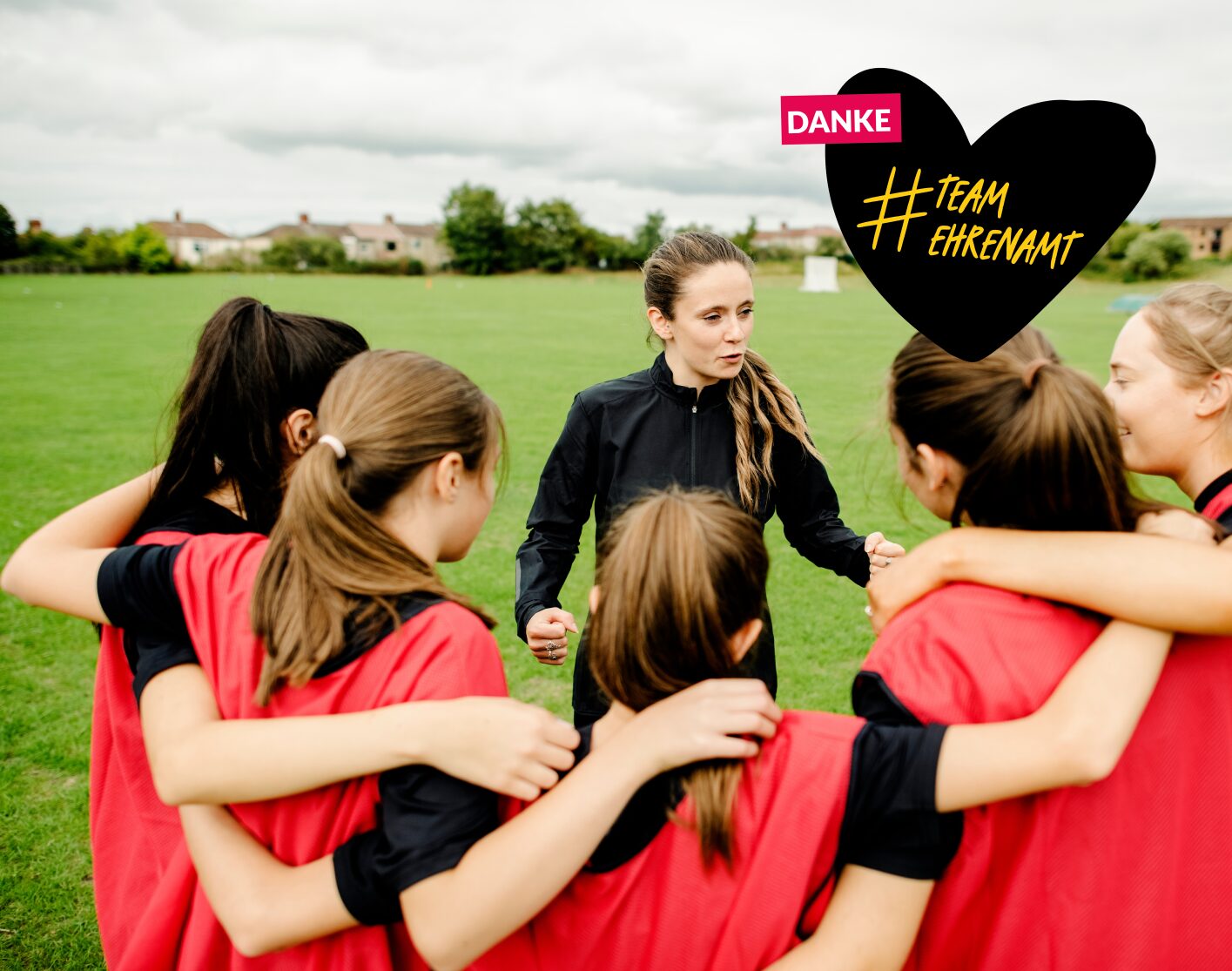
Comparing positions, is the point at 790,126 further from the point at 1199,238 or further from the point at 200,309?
the point at 1199,238

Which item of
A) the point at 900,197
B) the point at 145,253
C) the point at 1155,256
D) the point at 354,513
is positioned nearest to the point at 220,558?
the point at 354,513

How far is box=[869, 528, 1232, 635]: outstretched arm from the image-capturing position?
4.15 feet

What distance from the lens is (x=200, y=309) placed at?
30.4 m

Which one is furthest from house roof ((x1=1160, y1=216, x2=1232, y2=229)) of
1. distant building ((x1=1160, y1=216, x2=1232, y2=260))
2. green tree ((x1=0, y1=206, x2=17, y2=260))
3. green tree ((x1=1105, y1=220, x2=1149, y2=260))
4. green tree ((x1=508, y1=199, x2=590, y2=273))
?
green tree ((x1=0, y1=206, x2=17, y2=260))

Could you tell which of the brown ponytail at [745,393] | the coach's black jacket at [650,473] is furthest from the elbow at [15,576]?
the brown ponytail at [745,393]

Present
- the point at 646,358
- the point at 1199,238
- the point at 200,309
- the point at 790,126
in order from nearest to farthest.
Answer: the point at 790,126
the point at 646,358
the point at 200,309
the point at 1199,238

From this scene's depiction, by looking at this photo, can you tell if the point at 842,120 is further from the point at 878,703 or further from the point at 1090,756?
the point at 1090,756

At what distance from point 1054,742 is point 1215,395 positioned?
42.6 inches

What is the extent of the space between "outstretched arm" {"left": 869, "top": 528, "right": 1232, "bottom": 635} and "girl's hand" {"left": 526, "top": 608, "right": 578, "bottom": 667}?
1.29 meters

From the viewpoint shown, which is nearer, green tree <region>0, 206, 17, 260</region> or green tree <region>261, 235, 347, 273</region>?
green tree <region>0, 206, 17, 260</region>

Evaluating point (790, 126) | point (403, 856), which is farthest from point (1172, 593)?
point (403, 856)

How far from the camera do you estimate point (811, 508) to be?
298cm

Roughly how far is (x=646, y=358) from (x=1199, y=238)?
9225 centimetres

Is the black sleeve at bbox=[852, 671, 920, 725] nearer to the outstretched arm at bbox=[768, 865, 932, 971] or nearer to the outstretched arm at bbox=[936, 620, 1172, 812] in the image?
the outstretched arm at bbox=[936, 620, 1172, 812]
